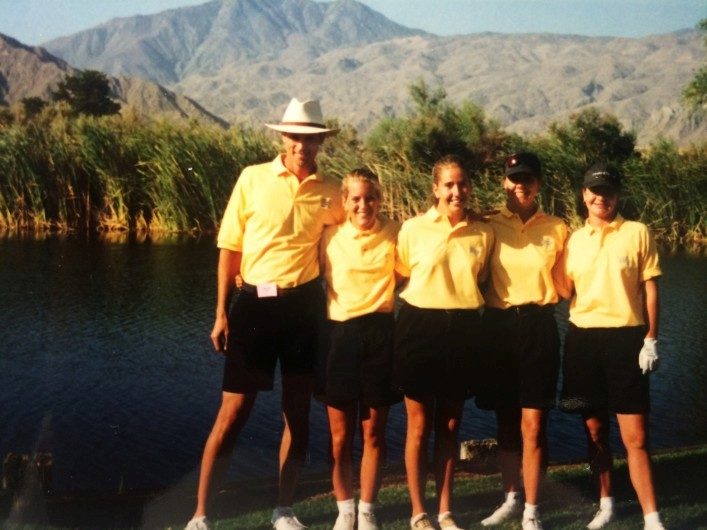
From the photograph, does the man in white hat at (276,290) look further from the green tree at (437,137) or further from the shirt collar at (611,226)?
the green tree at (437,137)

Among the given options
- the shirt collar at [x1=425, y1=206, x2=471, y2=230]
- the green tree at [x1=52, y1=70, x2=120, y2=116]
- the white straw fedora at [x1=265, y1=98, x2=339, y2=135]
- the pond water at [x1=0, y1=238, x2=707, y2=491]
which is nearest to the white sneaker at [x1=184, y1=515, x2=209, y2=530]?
the shirt collar at [x1=425, y1=206, x2=471, y2=230]

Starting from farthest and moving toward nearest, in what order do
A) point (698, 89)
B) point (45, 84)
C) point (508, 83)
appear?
1. point (508, 83)
2. point (45, 84)
3. point (698, 89)

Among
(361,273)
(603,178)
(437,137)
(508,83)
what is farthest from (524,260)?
(508,83)

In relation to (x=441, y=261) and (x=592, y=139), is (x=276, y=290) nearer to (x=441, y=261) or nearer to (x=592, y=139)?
(x=441, y=261)

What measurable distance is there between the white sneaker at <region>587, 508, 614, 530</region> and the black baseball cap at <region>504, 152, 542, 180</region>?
1.67 meters

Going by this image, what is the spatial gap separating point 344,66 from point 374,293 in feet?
630

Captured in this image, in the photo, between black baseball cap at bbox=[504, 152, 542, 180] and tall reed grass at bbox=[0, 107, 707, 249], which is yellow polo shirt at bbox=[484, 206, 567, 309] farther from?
tall reed grass at bbox=[0, 107, 707, 249]

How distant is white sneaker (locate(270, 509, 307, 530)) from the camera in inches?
169

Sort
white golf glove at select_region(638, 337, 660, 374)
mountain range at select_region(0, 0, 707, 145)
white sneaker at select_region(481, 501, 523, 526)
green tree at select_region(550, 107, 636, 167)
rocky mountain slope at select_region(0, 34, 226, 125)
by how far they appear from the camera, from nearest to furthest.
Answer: white golf glove at select_region(638, 337, 660, 374) → white sneaker at select_region(481, 501, 523, 526) → green tree at select_region(550, 107, 636, 167) → rocky mountain slope at select_region(0, 34, 226, 125) → mountain range at select_region(0, 0, 707, 145)

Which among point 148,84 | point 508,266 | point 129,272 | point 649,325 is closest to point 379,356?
point 508,266

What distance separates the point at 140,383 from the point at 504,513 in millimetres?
4975

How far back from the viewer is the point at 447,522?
430cm

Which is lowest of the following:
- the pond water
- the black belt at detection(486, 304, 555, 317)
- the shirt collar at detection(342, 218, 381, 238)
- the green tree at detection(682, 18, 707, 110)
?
the pond water

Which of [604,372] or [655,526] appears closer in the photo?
[655,526]
